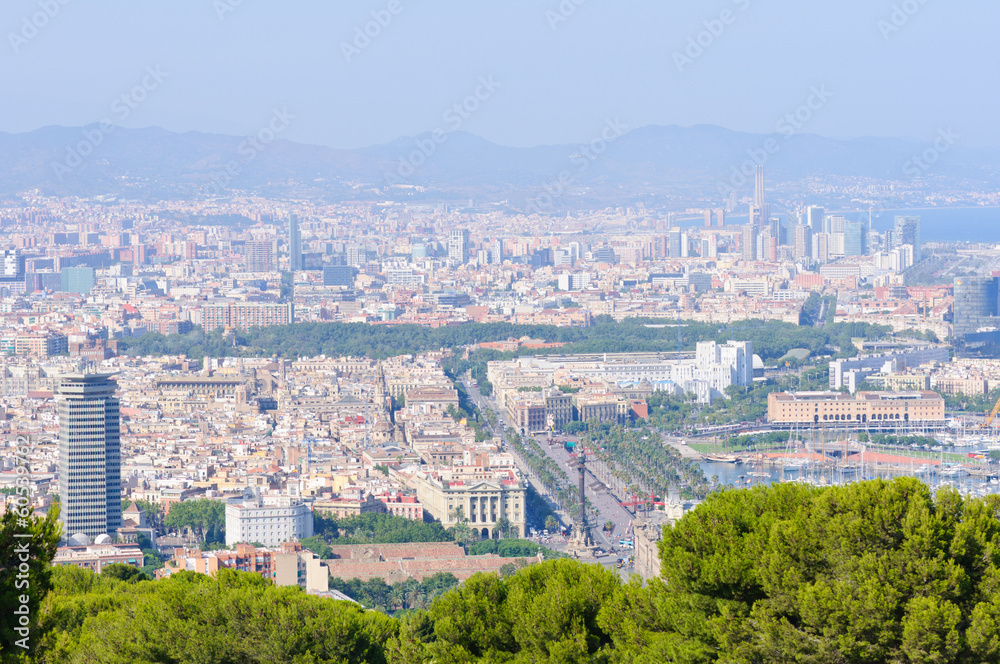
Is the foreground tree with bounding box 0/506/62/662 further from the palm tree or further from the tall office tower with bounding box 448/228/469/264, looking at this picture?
the tall office tower with bounding box 448/228/469/264

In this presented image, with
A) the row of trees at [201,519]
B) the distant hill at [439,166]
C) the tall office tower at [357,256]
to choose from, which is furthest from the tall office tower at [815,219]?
the row of trees at [201,519]

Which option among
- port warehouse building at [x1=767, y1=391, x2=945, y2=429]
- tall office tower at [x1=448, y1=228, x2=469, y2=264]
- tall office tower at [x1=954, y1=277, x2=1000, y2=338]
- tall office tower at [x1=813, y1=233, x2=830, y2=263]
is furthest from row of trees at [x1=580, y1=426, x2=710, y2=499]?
tall office tower at [x1=448, y1=228, x2=469, y2=264]

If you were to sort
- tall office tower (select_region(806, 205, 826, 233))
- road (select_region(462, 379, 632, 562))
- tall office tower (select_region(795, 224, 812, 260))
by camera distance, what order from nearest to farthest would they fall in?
road (select_region(462, 379, 632, 562)), tall office tower (select_region(795, 224, 812, 260)), tall office tower (select_region(806, 205, 826, 233))

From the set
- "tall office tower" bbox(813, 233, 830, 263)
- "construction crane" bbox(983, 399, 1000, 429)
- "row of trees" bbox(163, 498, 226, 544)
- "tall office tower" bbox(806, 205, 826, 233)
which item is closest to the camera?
"row of trees" bbox(163, 498, 226, 544)

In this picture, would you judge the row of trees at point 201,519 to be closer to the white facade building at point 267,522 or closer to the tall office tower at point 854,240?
the white facade building at point 267,522

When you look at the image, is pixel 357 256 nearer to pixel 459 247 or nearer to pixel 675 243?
pixel 459 247

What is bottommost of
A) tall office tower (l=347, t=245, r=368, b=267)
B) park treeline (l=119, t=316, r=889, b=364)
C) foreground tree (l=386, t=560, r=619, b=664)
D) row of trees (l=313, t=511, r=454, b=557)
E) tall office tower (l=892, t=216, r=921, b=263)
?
row of trees (l=313, t=511, r=454, b=557)

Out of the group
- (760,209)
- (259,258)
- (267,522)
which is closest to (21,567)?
(267,522)

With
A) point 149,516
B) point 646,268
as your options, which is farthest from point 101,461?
point 646,268

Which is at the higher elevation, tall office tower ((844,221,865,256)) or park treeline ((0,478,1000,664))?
tall office tower ((844,221,865,256))
